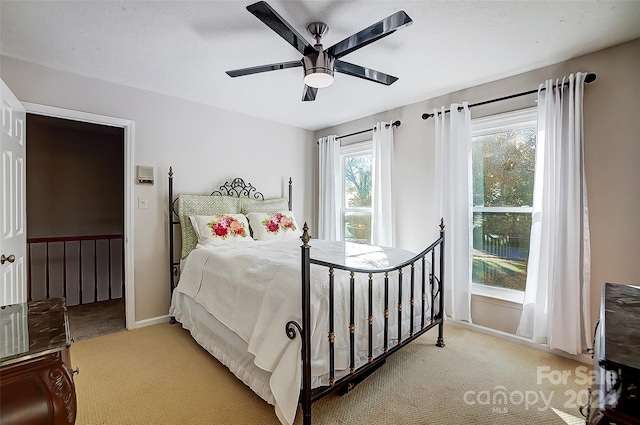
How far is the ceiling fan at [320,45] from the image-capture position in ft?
4.86

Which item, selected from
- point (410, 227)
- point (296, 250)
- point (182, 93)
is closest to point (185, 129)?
point (182, 93)

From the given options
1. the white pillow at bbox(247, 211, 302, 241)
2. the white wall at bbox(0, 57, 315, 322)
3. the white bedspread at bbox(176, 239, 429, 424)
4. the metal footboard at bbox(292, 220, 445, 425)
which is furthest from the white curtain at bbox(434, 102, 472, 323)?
the white wall at bbox(0, 57, 315, 322)

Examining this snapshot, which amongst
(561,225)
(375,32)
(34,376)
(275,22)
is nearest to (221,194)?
(275,22)

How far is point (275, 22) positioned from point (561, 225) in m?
2.56

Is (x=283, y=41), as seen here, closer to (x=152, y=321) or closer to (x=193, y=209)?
(x=193, y=209)

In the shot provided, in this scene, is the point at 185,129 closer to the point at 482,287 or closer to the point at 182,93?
the point at 182,93

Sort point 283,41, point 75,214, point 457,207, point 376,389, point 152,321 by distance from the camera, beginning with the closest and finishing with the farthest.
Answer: point 376,389, point 283,41, point 457,207, point 152,321, point 75,214

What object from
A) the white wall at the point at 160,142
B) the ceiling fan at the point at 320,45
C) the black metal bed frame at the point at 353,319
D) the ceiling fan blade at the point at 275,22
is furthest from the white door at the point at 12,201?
the black metal bed frame at the point at 353,319

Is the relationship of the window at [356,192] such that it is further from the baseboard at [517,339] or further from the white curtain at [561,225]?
the white curtain at [561,225]

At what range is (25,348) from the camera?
0.84m

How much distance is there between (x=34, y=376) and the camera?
0.84 meters

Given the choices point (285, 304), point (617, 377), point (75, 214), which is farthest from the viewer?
point (75, 214)

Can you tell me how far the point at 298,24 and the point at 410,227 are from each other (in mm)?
2418

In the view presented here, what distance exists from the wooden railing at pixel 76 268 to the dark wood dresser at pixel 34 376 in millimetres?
3698
